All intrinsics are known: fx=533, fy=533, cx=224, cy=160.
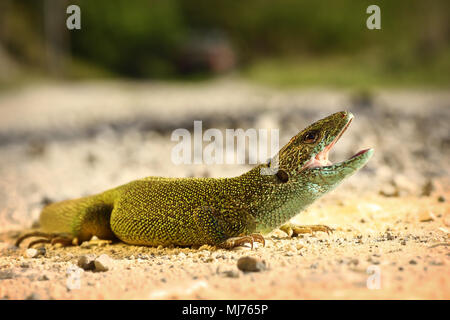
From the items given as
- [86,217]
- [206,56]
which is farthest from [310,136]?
[206,56]

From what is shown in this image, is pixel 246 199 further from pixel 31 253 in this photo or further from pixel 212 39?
pixel 212 39

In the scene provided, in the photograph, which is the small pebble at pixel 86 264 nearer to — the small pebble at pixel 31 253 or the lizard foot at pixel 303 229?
the small pebble at pixel 31 253

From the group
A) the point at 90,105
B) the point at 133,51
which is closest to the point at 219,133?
the point at 90,105

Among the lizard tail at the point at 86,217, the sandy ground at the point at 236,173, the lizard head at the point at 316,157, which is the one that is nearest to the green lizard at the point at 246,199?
the lizard head at the point at 316,157

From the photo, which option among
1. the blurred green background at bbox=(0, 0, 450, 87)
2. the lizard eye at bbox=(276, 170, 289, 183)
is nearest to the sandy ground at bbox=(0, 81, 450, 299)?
the lizard eye at bbox=(276, 170, 289, 183)

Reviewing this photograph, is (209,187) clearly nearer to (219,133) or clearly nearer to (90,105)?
(219,133)
